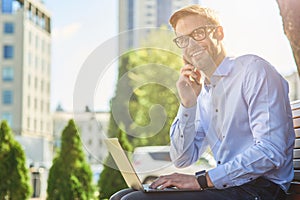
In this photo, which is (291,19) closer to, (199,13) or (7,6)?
(199,13)

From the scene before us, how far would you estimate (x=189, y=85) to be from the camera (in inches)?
85.4

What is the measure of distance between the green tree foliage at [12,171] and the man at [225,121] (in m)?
7.14

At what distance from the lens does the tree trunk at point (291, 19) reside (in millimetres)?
2215

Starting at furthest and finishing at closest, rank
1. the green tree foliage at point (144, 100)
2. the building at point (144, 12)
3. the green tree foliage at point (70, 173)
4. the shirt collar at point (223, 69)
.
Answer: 1. the building at point (144, 12)
2. the green tree foliage at point (70, 173)
3. the green tree foliage at point (144, 100)
4. the shirt collar at point (223, 69)

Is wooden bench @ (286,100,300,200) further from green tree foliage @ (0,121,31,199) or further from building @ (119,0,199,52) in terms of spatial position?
building @ (119,0,199,52)

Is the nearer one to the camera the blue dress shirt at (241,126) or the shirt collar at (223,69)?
the blue dress shirt at (241,126)

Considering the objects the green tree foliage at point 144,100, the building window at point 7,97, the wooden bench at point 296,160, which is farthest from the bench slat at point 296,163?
the building window at point 7,97

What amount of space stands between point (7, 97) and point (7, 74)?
164 cm

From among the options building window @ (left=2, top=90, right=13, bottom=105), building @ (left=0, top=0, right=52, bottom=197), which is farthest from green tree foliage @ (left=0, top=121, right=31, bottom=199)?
building window @ (left=2, top=90, right=13, bottom=105)

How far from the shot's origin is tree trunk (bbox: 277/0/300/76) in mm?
2215

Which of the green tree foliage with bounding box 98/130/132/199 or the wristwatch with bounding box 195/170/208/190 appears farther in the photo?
the green tree foliage with bounding box 98/130/132/199

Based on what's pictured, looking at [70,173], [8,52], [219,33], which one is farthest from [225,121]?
[8,52]

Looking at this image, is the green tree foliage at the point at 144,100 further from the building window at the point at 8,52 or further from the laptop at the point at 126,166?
the building window at the point at 8,52

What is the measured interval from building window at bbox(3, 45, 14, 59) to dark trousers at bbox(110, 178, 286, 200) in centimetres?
4190
